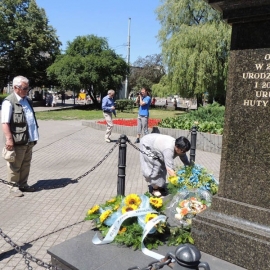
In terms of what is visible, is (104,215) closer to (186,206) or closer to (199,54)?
(186,206)

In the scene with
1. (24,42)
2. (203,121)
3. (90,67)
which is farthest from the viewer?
(24,42)

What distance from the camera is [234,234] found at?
306 centimetres

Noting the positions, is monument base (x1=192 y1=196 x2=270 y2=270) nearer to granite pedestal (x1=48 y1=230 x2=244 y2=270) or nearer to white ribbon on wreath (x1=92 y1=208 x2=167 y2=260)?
granite pedestal (x1=48 y1=230 x2=244 y2=270)

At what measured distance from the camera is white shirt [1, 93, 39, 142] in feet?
16.9

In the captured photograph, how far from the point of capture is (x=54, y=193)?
574 centimetres

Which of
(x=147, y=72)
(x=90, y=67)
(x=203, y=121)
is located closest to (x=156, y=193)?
(x=203, y=121)

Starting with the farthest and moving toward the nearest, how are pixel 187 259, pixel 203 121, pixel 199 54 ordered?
pixel 199 54 → pixel 203 121 → pixel 187 259

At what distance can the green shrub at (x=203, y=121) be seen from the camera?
11161 mm

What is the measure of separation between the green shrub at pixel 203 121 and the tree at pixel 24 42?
89.6 ft

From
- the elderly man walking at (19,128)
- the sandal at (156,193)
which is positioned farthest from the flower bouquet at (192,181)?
the elderly man walking at (19,128)

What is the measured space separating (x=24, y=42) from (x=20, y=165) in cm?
3531

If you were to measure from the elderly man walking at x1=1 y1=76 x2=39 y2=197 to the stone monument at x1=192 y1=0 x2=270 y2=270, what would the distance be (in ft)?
10.0

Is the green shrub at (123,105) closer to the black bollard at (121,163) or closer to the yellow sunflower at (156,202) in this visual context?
the black bollard at (121,163)

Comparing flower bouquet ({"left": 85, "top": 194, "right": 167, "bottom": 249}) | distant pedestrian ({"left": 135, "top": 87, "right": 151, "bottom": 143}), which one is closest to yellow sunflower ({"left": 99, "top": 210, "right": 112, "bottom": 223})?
flower bouquet ({"left": 85, "top": 194, "right": 167, "bottom": 249})
